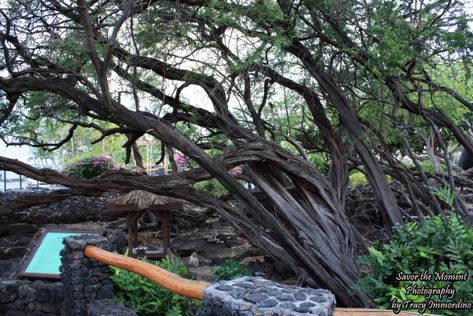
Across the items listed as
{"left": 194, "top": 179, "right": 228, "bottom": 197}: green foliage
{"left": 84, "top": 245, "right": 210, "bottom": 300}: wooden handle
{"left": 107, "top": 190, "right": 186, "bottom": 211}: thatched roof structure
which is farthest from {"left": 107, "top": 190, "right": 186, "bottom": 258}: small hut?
{"left": 194, "top": 179, "right": 228, "bottom": 197}: green foliage

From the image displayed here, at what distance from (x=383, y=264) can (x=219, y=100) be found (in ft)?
12.8

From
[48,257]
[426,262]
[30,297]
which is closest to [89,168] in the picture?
[48,257]

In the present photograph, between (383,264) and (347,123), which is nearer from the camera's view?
(383,264)

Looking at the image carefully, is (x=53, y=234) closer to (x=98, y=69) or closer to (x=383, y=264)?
A: (x=98, y=69)

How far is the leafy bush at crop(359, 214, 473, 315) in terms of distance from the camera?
8.30 ft

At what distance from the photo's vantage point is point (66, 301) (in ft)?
13.9

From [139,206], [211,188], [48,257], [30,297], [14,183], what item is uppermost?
[14,183]

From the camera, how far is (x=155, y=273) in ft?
11.0

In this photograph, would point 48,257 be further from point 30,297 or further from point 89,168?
point 89,168

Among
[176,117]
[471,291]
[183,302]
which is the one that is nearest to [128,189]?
[176,117]

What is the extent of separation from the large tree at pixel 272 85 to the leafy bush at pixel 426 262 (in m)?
1.68

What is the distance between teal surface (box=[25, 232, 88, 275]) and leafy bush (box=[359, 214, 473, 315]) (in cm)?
322

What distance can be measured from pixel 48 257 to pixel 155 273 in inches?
83.7

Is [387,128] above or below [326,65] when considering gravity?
below
